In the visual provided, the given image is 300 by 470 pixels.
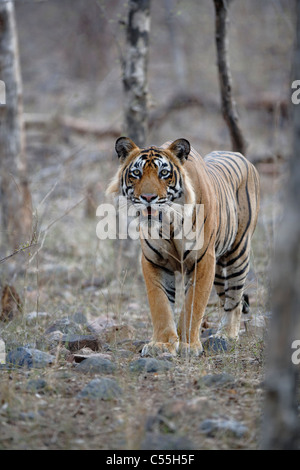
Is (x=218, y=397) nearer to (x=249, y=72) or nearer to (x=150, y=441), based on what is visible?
(x=150, y=441)

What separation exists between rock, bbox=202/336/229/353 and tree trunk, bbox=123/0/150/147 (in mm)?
3090

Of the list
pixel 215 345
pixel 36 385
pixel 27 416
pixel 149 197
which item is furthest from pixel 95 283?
pixel 27 416

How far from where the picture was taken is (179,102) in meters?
11.7

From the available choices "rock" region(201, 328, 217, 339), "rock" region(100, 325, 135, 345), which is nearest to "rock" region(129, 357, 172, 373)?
"rock" region(100, 325, 135, 345)

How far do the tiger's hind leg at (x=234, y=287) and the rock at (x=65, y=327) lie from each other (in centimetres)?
118

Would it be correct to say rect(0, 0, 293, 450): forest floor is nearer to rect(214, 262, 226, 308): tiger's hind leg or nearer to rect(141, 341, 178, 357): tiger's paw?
rect(141, 341, 178, 357): tiger's paw

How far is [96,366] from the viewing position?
3814 mm

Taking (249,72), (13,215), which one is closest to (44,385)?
(13,215)

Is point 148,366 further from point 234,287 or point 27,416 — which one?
point 234,287

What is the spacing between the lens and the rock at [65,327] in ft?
16.0

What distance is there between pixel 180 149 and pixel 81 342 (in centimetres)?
153

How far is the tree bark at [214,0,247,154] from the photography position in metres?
6.13

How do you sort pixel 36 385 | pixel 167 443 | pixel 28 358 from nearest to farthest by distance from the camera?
pixel 167 443
pixel 36 385
pixel 28 358
